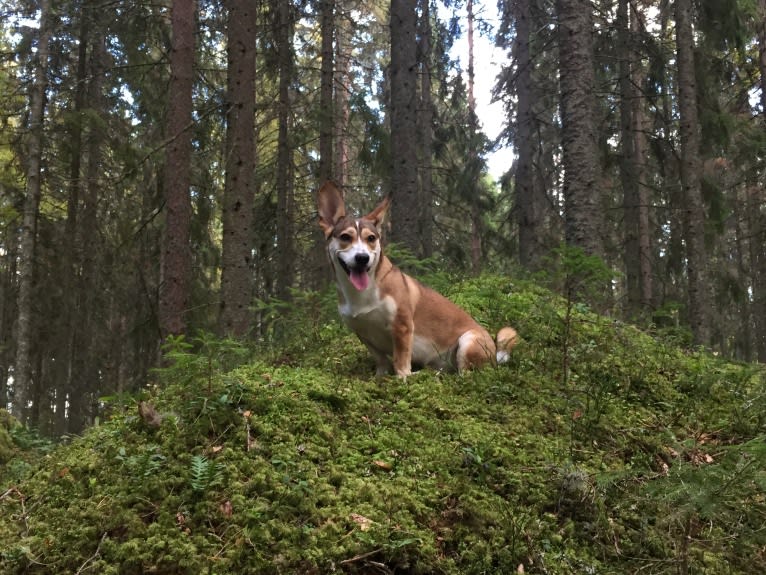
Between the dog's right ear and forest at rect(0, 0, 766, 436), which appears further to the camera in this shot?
forest at rect(0, 0, 766, 436)

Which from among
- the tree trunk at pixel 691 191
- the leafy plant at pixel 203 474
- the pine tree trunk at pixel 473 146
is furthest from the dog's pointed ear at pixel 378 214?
the pine tree trunk at pixel 473 146

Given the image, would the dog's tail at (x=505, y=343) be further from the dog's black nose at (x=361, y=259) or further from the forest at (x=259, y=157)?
the forest at (x=259, y=157)

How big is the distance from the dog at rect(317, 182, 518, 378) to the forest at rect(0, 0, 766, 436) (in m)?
2.59

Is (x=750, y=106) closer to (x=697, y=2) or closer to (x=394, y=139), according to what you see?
(x=697, y=2)

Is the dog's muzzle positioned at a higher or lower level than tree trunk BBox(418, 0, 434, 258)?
lower

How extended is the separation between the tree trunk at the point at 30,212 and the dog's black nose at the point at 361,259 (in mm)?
11882

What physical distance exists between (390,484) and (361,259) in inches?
82.1

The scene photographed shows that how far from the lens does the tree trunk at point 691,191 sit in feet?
40.2

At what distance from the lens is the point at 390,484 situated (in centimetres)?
325

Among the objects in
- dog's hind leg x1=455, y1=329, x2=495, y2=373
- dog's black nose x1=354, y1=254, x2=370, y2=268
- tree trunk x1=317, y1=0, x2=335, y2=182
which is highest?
tree trunk x1=317, y1=0, x2=335, y2=182

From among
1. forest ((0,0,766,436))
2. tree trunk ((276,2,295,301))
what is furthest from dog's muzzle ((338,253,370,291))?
tree trunk ((276,2,295,301))

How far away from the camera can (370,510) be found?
2.99 meters

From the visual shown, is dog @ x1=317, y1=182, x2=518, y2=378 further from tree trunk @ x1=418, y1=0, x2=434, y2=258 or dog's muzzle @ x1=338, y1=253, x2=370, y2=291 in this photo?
tree trunk @ x1=418, y1=0, x2=434, y2=258

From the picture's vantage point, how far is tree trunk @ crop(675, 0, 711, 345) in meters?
12.2
